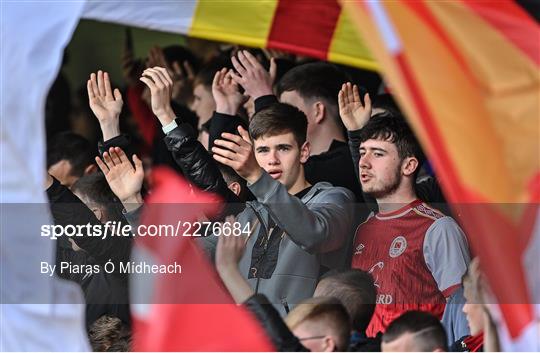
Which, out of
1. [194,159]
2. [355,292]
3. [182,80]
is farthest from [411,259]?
[182,80]

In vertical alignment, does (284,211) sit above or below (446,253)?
above

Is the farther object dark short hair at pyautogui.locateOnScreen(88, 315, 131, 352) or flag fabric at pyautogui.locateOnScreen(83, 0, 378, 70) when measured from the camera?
flag fabric at pyautogui.locateOnScreen(83, 0, 378, 70)

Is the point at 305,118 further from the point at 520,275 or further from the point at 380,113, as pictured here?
the point at 520,275

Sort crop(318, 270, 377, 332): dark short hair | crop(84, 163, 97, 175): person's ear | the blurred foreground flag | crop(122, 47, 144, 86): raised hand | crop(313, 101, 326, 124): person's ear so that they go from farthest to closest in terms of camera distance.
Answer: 1. crop(122, 47, 144, 86): raised hand
2. crop(84, 163, 97, 175): person's ear
3. crop(313, 101, 326, 124): person's ear
4. crop(318, 270, 377, 332): dark short hair
5. the blurred foreground flag

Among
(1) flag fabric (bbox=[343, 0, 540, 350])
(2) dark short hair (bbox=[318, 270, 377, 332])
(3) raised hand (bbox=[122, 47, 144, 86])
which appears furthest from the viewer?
(3) raised hand (bbox=[122, 47, 144, 86])

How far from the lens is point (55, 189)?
421cm

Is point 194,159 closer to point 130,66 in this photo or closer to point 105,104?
point 105,104

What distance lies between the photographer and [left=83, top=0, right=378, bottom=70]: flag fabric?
425 centimetres

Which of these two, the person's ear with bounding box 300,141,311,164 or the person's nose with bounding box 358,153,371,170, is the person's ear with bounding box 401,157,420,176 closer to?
the person's nose with bounding box 358,153,371,170

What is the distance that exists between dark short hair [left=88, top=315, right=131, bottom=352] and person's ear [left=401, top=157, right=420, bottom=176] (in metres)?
0.99

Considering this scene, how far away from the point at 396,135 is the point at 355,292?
535 mm

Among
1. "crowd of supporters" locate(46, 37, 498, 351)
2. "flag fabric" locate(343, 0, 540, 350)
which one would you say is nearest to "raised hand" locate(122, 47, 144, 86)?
"crowd of supporters" locate(46, 37, 498, 351)

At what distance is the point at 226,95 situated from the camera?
4.37 metres

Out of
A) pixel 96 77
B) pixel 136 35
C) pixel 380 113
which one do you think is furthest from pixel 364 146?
pixel 136 35
